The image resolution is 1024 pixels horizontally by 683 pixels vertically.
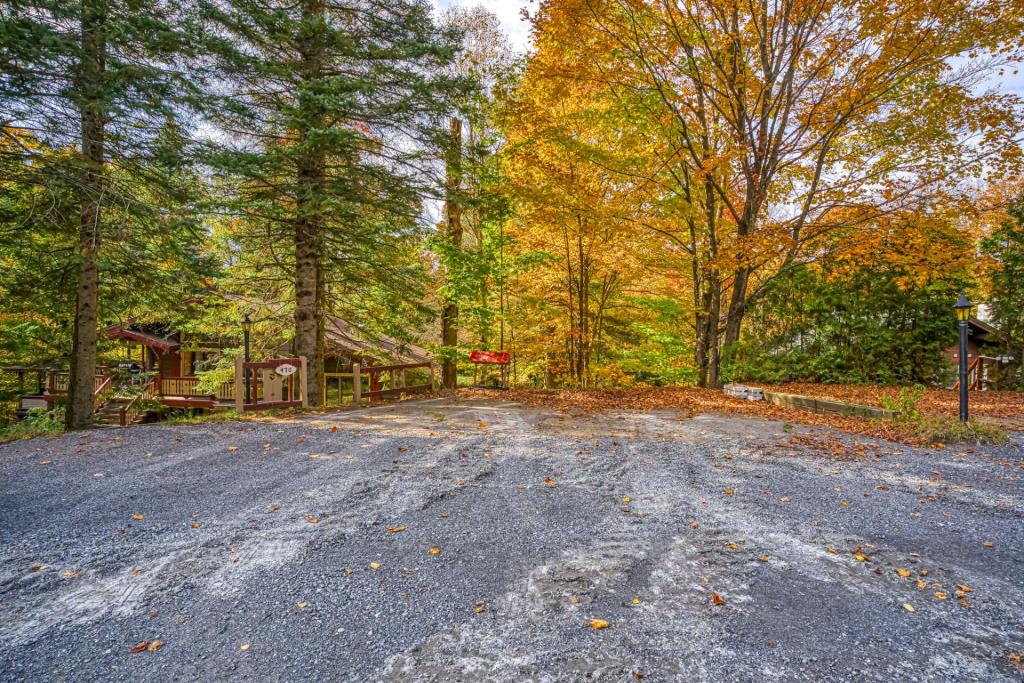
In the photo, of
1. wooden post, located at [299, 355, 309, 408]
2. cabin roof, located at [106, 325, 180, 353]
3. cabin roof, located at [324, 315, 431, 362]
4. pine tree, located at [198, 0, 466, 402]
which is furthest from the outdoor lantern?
cabin roof, located at [106, 325, 180, 353]

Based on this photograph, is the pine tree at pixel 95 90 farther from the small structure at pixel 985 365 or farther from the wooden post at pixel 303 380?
the small structure at pixel 985 365

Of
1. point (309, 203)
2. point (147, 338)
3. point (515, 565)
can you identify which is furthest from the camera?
point (147, 338)

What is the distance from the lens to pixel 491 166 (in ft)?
38.0

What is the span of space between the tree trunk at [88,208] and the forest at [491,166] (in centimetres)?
5

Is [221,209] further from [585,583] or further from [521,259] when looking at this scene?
[585,583]

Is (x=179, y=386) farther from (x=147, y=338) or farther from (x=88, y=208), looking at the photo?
(x=88, y=208)

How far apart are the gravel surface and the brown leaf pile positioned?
5.49 feet

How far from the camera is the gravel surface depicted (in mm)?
2312

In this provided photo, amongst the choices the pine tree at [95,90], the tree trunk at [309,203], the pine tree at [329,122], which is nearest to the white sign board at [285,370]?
the tree trunk at [309,203]

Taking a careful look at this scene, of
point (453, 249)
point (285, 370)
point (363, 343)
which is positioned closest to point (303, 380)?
point (285, 370)

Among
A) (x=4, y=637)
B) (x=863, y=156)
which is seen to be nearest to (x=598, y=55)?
(x=863, y=156)

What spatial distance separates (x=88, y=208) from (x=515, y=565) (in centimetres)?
877

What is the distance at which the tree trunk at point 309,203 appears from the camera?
8086mm

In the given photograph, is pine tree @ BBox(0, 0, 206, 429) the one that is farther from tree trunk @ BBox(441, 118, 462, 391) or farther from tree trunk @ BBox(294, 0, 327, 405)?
tree trunk @ BBox(441, 118, 462, 391)
